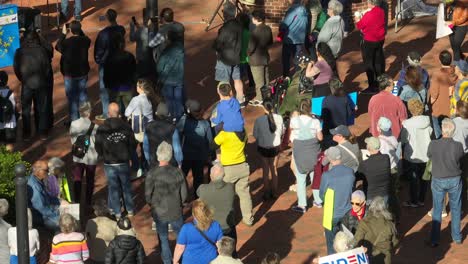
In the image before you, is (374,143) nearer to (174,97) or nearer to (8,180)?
(8,180)

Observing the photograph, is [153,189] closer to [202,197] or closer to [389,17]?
[202,197]

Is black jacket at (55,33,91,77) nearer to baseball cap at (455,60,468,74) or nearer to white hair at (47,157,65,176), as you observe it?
white hair at (47,157,65,176)

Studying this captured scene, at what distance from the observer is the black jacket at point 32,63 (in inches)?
815

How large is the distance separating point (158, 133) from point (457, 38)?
7214mm

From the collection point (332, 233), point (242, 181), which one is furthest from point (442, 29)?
point (332, 233)

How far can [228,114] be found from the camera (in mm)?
18594

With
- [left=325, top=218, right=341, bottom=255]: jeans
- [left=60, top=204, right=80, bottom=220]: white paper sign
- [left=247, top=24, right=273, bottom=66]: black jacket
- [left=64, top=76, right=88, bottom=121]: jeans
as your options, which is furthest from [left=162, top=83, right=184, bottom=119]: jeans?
[left=325, top=218, right=341, bottom=255]: jeans

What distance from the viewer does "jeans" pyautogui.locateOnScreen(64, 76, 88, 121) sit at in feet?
70.2

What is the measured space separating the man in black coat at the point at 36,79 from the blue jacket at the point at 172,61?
165 centimetres

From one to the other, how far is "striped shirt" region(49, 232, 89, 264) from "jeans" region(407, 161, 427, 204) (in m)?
5.01

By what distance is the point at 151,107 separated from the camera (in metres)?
19.7

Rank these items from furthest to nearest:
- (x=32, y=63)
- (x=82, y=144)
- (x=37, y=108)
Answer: (x=37, y=108), (x=32, y=63), (x=82, y=144)

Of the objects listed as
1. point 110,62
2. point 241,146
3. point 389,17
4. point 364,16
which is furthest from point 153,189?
point 389,17

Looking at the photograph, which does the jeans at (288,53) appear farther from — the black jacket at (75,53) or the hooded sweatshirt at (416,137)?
the hooded sweatshirt at (416,137)
